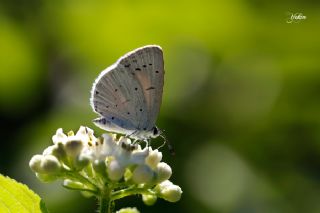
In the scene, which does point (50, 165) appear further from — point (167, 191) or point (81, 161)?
point (167, 191)

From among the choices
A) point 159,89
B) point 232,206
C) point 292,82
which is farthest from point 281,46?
point 159,89

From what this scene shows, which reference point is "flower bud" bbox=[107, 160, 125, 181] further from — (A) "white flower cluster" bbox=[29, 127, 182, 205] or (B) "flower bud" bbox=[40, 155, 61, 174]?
(B) "flower bud" bbox=[40, 155, 61, 174]

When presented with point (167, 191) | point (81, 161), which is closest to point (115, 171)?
point (81, 161)

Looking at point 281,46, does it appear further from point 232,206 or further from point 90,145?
point 90,145

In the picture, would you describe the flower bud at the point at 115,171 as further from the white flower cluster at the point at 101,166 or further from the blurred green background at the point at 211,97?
the blurred green background at the point at 211,97

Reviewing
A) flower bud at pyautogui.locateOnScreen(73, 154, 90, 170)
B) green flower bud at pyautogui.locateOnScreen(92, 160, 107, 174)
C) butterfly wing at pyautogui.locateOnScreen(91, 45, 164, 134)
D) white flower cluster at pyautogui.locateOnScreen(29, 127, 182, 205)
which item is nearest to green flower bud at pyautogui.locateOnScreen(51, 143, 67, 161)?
white flower cluster at pyautogui.locateOnScreen(29, 127, 182, 205)

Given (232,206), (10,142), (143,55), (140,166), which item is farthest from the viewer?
(10,142)
